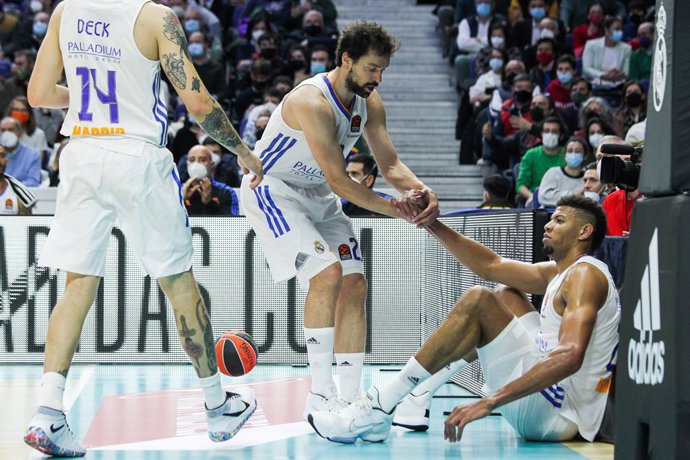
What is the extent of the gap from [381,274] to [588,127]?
4.98m

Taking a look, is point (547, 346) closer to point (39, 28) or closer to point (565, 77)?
point (565, 77)

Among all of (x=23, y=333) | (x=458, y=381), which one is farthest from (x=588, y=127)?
(x=23, y=333)

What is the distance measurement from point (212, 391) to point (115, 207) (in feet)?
3.27

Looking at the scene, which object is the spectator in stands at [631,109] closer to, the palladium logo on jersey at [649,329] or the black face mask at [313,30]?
the black face mask at [313,30]

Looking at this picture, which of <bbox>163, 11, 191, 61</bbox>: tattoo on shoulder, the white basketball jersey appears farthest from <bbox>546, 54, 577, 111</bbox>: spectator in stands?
the white basketball jersey

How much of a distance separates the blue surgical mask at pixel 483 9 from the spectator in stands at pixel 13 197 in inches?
351

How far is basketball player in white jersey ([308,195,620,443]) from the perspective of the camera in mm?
5324

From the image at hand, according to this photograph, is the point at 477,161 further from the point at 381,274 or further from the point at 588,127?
the point at 381,274

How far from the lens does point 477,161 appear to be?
15.4 metres

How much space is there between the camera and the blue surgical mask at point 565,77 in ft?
51.0

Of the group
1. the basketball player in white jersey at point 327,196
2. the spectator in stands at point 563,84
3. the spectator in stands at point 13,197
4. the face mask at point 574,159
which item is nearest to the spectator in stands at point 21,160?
the spectator in stands at point 13,197

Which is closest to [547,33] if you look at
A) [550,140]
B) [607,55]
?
[607,55]

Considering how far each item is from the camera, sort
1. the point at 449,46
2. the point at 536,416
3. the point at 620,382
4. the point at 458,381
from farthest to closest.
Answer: the point at 449,46 < the point at 458,381 < the point at 536,416 < the point at 620,382

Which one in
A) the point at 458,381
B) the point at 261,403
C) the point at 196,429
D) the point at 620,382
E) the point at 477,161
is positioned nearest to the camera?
the point at 620,382
